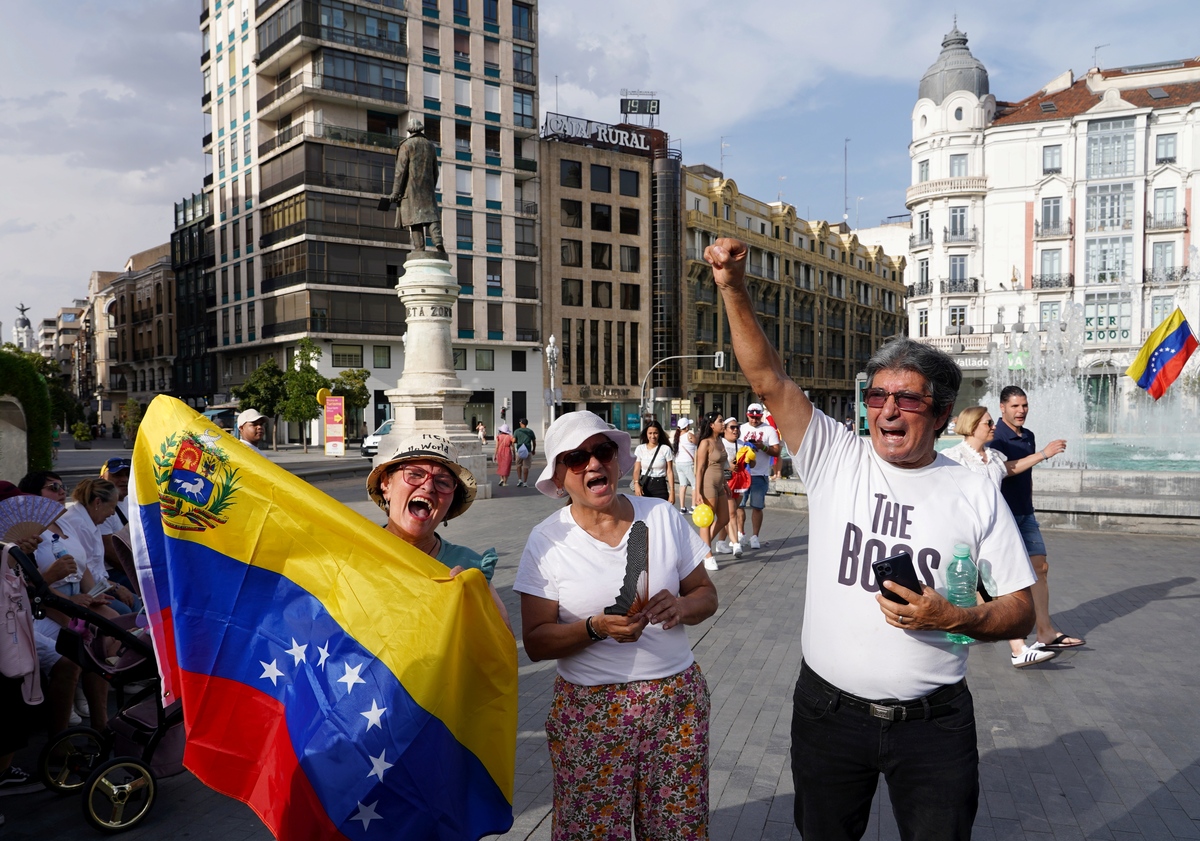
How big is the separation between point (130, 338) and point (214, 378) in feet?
80.4

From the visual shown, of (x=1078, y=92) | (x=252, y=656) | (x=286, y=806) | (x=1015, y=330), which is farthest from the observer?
(x=1078, y=92)

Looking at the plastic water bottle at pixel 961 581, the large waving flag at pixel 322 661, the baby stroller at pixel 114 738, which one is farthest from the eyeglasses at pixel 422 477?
the baby stroller at pixel 114 738

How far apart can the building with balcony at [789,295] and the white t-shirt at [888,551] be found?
46353mm

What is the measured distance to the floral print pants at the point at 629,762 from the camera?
2814 mm

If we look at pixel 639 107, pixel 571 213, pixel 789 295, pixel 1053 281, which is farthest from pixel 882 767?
pixel 789 295

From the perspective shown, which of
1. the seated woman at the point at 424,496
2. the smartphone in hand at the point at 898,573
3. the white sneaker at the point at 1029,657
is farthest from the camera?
the white sneaker at the point at 1029,657

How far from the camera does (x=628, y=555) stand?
112 inches

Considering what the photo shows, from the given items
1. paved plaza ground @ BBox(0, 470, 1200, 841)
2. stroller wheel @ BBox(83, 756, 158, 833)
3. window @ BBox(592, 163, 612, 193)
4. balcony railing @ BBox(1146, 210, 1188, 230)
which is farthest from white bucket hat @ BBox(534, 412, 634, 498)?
window @ BBox(592, 163, 612, 193)

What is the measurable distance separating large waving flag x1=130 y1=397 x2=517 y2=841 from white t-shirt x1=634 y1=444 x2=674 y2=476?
8.12 meters

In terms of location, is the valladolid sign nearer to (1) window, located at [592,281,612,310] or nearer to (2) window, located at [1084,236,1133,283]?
(1) window, located at [592,281,612,310]

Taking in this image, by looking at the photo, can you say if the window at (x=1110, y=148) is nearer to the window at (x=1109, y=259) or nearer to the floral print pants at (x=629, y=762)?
the window at (x=1109, y=259)

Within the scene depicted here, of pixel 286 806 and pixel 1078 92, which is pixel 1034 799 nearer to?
pixel 286 806

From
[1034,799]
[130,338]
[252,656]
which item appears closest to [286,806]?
[252,656]

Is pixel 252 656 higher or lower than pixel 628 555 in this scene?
lower
